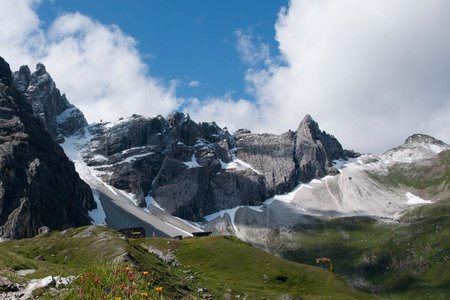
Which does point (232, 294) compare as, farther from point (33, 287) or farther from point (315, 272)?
point (33, 287)

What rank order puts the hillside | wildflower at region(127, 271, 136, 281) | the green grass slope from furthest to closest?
the green grass slope → the hillside → wildflower at region(127, 271, 136, 281)

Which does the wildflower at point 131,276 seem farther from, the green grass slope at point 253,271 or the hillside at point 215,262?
the green grass slope at point 253,271

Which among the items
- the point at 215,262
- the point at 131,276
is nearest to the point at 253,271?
the point at 215,262

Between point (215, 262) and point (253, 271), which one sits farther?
point (215, 262)

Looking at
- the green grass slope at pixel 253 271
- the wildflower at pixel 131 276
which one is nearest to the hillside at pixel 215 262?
the green grass slope at pixel 253 271

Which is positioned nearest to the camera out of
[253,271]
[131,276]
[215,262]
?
[131,276]

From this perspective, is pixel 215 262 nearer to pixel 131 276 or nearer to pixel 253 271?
pixel 253 271

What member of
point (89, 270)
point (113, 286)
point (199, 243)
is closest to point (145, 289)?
point (113, 286)

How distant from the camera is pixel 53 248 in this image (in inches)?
5536

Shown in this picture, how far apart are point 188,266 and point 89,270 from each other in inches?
5553

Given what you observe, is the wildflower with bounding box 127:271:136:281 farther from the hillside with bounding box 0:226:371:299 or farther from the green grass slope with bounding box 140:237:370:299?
the green grass slope with bounding box 140:237:370:299

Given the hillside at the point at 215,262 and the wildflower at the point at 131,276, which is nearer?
the wildflower at the point at 131,276

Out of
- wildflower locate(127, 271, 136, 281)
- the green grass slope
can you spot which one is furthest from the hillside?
wildflower locate(127, 271, 136, 281)

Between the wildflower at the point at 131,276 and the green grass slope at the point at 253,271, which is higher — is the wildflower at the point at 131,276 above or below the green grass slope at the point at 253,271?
above
